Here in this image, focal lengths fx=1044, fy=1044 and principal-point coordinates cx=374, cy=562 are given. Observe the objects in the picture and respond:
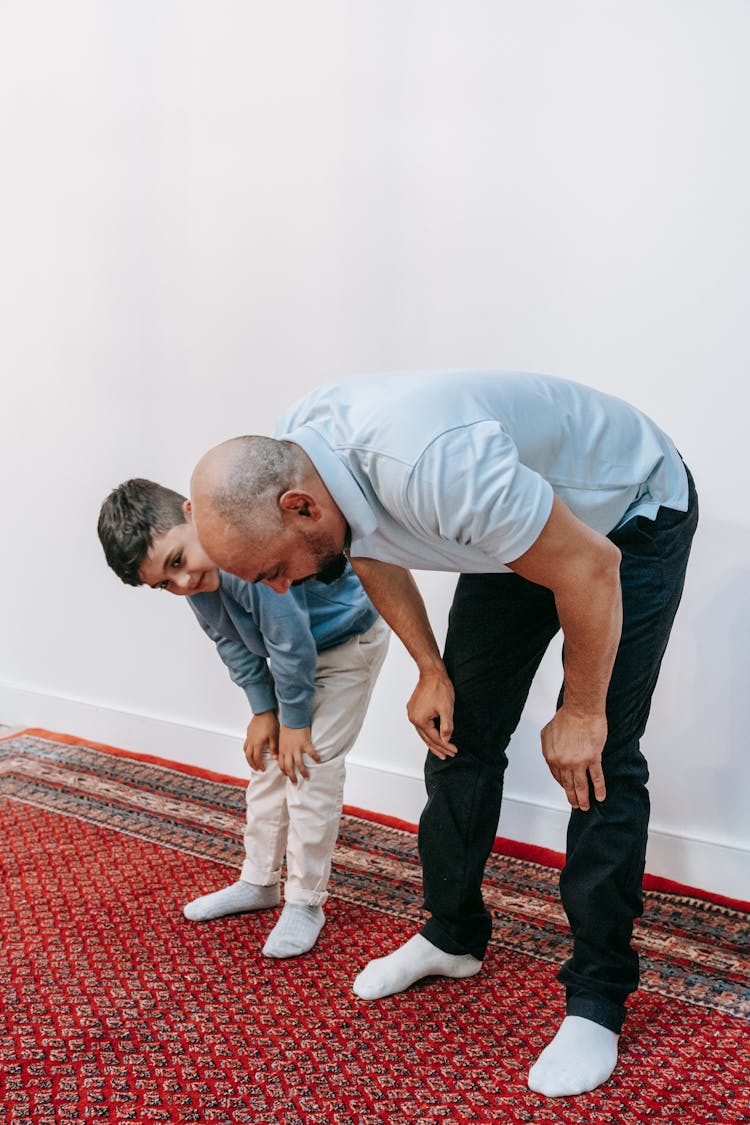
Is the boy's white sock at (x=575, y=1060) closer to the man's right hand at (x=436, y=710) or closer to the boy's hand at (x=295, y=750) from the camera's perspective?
the man's right hand at (x=436, y=710)

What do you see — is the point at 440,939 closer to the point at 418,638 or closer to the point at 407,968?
the point at 407,968

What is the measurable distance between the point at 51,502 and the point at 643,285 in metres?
1.63

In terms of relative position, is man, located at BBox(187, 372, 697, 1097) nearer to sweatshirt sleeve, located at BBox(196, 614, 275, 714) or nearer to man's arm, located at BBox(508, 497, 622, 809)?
man's arm, located at BBox(508, 497, 622, 809)

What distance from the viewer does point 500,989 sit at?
154cm

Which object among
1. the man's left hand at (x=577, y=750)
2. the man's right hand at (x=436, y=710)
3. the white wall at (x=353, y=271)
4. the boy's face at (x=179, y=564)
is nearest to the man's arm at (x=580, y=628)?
the man's left hand at (x=577, y=750)

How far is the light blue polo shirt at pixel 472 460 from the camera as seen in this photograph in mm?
1061

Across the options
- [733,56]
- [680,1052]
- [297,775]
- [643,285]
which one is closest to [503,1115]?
[680,1052]

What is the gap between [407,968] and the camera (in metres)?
1.50

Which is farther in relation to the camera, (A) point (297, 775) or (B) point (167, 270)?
(B) point (167, 270)

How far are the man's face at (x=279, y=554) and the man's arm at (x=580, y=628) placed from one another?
0.21m

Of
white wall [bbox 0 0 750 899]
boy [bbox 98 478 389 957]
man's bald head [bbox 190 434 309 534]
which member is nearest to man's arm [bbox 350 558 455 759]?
boy [bbox 98 478 389 957]

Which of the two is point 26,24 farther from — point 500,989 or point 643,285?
point 500,989

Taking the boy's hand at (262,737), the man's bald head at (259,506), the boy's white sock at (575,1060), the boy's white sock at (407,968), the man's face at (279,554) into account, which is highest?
the man's bald head at (259,506)

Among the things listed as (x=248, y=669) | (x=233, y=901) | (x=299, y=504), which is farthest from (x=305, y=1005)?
(x=299, y=504)
